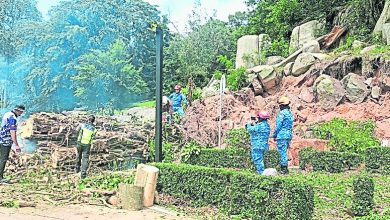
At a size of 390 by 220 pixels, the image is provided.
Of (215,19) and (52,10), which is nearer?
(52,10)

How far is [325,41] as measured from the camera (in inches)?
875

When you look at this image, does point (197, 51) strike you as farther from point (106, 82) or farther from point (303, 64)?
point (303, 64)

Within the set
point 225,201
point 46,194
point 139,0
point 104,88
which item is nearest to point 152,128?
point 46,194

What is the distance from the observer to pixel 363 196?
6.98 metres

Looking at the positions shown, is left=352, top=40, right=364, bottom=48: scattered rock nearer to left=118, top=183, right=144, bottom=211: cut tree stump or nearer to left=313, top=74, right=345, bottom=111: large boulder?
left=313, top=74, right=345, bottom=111: large boulder

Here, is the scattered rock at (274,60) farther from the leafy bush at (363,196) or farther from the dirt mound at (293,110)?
the leafy bush at (363,196)

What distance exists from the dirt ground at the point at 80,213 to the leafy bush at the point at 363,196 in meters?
2.55

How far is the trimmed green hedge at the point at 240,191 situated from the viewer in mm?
6211

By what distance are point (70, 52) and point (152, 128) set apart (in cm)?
2123

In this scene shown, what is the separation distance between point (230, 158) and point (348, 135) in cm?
359

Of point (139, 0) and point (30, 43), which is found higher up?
point (139, 0)

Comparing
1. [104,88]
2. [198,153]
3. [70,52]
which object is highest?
[70,52]

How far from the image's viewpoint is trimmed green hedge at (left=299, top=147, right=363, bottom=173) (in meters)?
11.1

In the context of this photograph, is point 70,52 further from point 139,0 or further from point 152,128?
point 152,128
